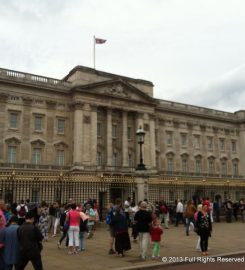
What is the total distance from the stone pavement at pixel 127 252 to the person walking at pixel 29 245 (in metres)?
2.64

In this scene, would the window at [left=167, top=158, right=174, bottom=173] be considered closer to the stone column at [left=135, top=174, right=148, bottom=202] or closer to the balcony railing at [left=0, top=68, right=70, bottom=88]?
the balcony railing at [left=0, top=68, right=70, bottom=88]

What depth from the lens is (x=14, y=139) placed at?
42.7 m

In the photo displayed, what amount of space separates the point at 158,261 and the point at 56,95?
1449 inches

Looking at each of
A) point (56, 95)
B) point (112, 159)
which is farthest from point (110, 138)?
point (56, 95)

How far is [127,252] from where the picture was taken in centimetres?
1418

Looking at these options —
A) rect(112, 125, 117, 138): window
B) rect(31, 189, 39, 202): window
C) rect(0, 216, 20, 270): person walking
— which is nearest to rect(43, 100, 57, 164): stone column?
rect(112, 125, 117, 138): window

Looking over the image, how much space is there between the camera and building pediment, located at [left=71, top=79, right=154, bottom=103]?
47344mm

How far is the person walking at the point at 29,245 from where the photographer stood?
8492mm

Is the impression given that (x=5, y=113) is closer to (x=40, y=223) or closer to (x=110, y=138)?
(x=110, y=138)

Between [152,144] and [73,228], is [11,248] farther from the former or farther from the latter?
[152,144]

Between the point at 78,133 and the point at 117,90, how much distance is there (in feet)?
29.6

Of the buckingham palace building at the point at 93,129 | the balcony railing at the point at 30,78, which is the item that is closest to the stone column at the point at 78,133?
the buckingham palace building at the point at 93,129

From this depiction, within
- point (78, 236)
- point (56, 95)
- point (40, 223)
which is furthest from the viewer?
point (56, 95)

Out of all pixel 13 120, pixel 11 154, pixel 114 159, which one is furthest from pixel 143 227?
pixel 114 159
